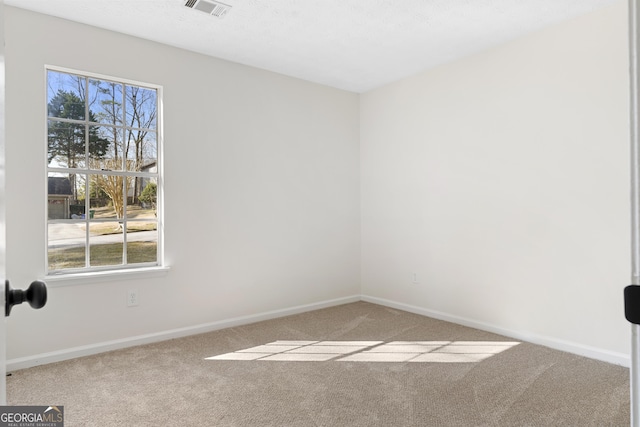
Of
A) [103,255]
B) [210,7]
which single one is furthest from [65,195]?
[210,7]

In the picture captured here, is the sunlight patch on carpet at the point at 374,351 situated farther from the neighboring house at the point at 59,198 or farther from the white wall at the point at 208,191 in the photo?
the neighboring house at the point at 59,198

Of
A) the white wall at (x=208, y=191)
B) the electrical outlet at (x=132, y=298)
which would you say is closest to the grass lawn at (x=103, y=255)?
the white wall at (x=208, y=191)

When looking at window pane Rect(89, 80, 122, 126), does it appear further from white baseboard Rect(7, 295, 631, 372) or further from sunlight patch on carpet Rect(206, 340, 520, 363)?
sunlight patch on carpet Rect(206, 340, 520, 363)

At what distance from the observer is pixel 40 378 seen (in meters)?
2.72

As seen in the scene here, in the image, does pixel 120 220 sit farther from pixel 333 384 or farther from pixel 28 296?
pixel 28 296

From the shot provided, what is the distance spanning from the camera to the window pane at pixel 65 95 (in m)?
3.09

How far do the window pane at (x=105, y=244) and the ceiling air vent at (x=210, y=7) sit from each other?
1.88 meters

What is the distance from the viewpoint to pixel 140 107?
3.52m

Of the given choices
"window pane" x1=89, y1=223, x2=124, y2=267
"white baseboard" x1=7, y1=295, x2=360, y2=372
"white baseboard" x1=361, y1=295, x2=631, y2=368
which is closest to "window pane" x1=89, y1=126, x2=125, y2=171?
"window pane" x1=89, y1=223, x2=124, y2=267

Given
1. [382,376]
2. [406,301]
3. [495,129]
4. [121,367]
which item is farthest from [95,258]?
[495,129]

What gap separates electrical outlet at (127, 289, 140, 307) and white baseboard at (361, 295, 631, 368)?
2.74m

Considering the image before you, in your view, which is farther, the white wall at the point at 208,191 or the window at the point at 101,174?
the window at the point at 101,174

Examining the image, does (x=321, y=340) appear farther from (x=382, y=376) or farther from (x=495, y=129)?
(x=495, y=129)

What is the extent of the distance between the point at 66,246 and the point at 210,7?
2.17m
